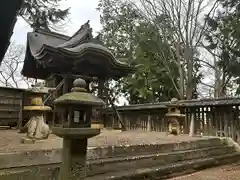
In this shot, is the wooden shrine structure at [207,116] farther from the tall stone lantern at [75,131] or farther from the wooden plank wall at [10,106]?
the wooden plank wall at [10,106]

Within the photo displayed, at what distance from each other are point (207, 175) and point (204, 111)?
4.15 meters

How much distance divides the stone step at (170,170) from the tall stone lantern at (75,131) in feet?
1.99

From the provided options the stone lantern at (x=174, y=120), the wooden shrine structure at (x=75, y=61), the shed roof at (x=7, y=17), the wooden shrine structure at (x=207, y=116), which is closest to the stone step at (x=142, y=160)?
the stone lantern at (x=174, y=120)

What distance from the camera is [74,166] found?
3.59 metres

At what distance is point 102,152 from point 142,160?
93cm

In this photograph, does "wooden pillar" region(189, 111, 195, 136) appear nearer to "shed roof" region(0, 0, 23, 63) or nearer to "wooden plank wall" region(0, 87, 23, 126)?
"wooden plank wall" region(0, 87, 23, 126)

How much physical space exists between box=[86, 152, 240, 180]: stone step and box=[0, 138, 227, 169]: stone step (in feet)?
1.24

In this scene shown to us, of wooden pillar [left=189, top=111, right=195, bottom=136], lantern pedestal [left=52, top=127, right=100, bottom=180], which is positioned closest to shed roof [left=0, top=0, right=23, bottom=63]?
lantern pedestal [left=52, top=127, right=100, bottom=180]

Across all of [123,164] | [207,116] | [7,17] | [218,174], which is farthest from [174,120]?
[7,17]

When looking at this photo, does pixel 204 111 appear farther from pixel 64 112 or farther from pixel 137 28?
pixel 137 28

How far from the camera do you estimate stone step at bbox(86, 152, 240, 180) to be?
14.5 feet

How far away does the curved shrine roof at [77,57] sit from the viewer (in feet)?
30.7

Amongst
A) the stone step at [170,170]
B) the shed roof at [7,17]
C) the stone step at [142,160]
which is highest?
the shed roof at [7,17]

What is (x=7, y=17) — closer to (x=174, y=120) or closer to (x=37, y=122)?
(x=37, y=122)
